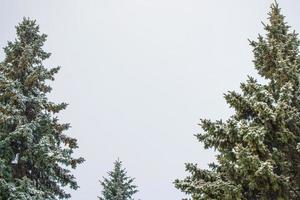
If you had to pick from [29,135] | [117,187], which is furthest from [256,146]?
[117,187]

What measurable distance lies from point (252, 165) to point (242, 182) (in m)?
0.86

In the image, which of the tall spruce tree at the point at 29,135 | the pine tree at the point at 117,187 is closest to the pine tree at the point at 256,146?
the tall spruce tree at the point at 29,135

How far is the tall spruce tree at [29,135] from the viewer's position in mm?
13586

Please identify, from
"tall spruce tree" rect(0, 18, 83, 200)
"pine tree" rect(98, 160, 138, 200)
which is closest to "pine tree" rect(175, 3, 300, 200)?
"tall spruce tree" rect(0, 18, 83, 200)

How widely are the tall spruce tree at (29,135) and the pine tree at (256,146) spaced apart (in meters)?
6.12

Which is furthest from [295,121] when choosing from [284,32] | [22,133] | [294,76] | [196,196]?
[22,133]

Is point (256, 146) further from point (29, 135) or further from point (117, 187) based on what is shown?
point (117, 187)

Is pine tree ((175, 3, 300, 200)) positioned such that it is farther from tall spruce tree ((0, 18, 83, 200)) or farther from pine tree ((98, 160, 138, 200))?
pine tree ((98, 160, 138, 200))

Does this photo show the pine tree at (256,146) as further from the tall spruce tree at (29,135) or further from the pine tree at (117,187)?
the pine tree at (117,187)

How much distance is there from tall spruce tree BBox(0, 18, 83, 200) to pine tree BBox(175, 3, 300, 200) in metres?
6.12

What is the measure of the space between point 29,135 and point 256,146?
856 centimetres

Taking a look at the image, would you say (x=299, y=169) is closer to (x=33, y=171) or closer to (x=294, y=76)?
(x=294, y=76)

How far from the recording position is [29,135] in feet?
45.3

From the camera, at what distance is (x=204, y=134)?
10258 mm
